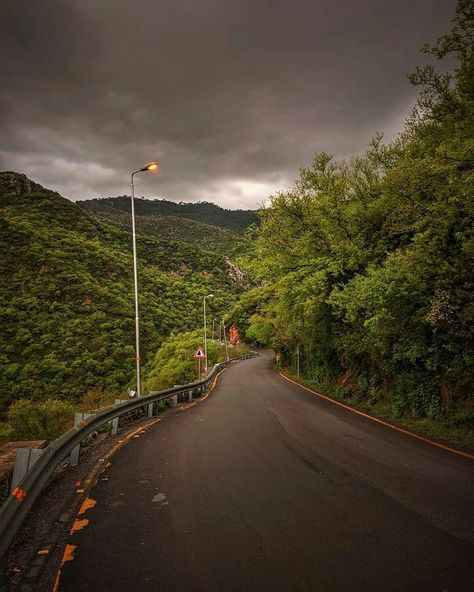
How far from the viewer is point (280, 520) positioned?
433cm

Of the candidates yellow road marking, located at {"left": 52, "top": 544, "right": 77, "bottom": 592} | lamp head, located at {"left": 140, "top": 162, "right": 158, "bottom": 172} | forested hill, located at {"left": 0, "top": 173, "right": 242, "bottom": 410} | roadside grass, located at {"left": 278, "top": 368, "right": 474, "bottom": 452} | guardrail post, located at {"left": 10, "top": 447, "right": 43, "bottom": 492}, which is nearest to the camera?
yellow road marking, located at {"left": 52, "top": 544, "right": 77, "bottom": 592}

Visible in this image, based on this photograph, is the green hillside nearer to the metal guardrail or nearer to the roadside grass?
the roadside grass

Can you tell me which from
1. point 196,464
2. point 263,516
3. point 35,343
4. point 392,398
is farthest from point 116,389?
point 263,516

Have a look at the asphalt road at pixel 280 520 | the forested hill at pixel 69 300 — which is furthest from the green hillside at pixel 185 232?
the asphalt road at pixel 280 520

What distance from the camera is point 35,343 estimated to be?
3328 centimetres

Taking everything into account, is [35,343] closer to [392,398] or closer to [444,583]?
[392,398]

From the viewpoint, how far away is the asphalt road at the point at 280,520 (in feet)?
10.6

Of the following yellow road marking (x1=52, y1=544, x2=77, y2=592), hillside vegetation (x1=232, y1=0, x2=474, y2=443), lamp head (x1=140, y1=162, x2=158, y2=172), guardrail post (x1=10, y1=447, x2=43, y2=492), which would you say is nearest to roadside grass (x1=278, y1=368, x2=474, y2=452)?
hillside vegetation (x1=232, y1=0, x2=474, y2=443)

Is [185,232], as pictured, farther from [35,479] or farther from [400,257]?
[35,479]

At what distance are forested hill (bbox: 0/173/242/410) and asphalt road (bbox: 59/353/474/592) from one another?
2623cm

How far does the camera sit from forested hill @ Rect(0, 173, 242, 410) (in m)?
31.4

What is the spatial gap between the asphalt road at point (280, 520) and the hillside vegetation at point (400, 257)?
3.33 metres

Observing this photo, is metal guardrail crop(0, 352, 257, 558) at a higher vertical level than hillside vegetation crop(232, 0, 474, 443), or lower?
lower

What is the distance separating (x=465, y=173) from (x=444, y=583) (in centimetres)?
791
